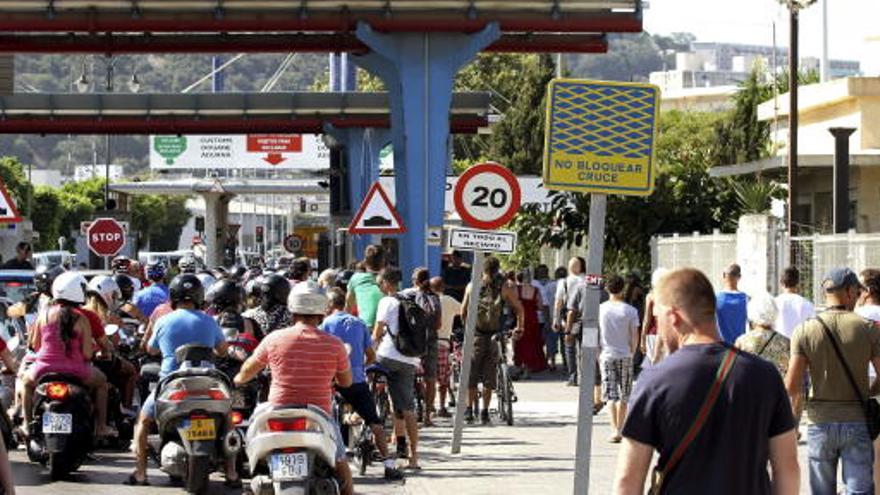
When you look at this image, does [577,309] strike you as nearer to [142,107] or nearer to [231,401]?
[231,401]

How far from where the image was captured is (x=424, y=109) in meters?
33.4

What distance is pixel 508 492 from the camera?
1609 centimetres

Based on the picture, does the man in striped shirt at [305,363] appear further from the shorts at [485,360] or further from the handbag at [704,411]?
the shorts at [485,360]

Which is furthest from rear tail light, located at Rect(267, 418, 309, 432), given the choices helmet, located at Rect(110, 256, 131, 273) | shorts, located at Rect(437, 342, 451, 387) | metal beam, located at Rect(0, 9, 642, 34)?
metal beam, located at Rect(0, 9, 642, 34)

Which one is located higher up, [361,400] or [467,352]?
[467,352]

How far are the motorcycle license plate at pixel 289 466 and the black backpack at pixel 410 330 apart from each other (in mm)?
5826

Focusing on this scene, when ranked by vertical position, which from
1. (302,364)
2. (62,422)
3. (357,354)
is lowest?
(62,422)

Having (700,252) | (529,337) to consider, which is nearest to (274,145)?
(529,337)

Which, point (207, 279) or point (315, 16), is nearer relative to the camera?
point (207, 279)

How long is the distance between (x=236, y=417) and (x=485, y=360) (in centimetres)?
765

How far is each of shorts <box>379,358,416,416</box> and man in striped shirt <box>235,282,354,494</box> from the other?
16.2 feet

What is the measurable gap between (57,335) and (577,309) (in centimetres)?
1178

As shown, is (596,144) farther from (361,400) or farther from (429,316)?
(429,316)

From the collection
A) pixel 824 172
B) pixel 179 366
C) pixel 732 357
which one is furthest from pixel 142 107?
pixel 732 357
